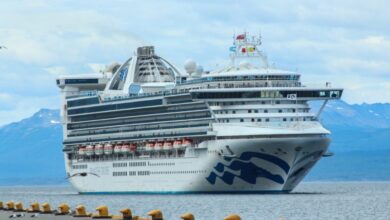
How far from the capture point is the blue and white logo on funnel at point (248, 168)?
103 metres

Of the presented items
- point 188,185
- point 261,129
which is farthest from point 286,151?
point 188,185

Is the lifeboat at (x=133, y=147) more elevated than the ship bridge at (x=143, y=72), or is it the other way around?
the ship bridge at (x=143, y=72)

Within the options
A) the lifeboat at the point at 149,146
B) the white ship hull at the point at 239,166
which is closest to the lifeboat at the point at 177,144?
the white ship hull at the point at 239,166

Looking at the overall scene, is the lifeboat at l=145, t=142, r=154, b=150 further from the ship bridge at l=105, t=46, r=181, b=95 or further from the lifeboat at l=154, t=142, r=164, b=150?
the ship bridge at l=105, t=46, r=181, b=95

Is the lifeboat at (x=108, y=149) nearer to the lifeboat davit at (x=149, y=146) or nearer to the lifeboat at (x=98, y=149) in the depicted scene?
the lifeboat at (x=98, y=149)

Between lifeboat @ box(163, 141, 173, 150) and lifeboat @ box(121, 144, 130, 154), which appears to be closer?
lifeboat @ box(163, 141, 173, 150)

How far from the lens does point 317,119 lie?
352 ft

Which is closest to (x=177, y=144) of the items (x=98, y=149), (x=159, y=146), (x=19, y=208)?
(x=159, y=146)

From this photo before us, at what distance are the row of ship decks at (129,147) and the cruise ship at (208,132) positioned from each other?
0.31 feet

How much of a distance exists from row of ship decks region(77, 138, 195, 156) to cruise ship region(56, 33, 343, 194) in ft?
0.31

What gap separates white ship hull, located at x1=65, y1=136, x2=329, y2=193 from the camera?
338ft

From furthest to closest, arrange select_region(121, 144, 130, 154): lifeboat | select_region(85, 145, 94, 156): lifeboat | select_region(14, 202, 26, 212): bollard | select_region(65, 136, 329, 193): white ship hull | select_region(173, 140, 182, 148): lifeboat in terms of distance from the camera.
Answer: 1. select_region(85, 145, 94, 156): lifeboat
2. select_region(121, 144, 130, 154): lifeboat
3. select_region(173, 140, 182, 148): lifeboat
4. select_region(65, 136, 329, 193): white ship hull
5. select_region(14, 202, 26, 212): bollard

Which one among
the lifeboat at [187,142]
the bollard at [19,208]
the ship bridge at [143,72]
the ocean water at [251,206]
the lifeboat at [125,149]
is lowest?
the ocean water at [251,206]

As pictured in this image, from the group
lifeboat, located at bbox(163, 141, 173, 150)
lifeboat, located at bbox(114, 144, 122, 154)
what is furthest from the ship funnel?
lifeboat, located at bbox(163, 141, 173, 150)
